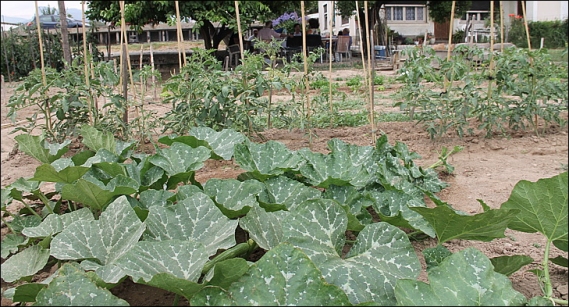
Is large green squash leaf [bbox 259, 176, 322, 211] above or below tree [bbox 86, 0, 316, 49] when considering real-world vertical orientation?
below

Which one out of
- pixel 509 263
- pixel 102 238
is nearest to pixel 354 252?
pixel 509 263

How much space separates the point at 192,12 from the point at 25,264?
38.3ft

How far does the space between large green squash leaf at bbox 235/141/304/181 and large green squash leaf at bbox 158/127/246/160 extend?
0.31ft

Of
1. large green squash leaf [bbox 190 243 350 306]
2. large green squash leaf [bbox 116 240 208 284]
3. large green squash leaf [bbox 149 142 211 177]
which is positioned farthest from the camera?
large green squash leaf [bbox 149 142 211 177]

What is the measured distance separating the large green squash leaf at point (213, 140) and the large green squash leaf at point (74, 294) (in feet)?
4.32

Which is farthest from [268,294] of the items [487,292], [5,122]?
[5,122]

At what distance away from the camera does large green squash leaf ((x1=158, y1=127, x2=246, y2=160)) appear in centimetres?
257

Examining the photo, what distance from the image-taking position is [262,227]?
5.74 feet

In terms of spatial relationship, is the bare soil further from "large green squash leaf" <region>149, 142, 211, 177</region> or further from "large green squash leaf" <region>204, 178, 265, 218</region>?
"large green squash leaf" <region>149, 142, 211, 177</region>

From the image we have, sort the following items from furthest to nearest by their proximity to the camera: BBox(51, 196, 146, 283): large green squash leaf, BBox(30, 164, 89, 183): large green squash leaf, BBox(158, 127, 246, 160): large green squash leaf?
1. BBox(158, 127, 246, 160): large green squash leaf
2. BBox(30, 164, 89, 183): large green squash leaf
3. BBox(51, 196, 146, 283): large green squash leaf

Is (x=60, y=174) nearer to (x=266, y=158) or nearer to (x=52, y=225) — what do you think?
(x=52, y=225)

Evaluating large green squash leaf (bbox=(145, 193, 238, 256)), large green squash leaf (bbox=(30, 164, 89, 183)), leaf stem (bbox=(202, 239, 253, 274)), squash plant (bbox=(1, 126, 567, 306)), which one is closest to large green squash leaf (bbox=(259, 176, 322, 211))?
squash plant (bbox=(1, 126, 567, 306))

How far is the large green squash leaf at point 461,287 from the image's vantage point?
1.26m

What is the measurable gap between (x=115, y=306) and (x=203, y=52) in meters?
2.93
